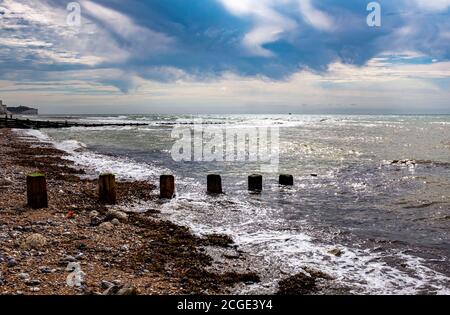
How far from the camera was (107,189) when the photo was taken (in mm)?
13141

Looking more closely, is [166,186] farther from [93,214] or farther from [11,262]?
[11,262]

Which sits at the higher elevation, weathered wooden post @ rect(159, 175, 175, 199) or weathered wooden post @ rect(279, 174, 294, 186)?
weathered wooden post @ rect(159, 175, 175, 199)

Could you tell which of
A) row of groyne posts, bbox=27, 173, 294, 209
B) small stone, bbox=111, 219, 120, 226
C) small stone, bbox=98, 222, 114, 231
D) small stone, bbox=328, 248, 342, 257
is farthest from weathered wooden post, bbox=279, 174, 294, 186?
small stone, bbox=98, 222, 114, 231

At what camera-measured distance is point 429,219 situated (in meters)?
12.9

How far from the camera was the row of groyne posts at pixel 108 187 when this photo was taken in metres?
11.1

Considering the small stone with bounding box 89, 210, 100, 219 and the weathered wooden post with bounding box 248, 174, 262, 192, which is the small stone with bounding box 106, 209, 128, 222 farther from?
the weathered wooden post with bounding box 248, 174, 262, 192

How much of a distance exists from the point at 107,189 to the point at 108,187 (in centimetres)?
8

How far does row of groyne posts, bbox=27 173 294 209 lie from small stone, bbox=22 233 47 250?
314cm

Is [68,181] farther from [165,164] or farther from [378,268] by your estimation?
Answer: [378,268]

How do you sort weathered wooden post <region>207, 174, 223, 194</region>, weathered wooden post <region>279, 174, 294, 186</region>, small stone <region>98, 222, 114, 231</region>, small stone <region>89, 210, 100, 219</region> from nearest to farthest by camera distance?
small stone <region>98, 222, 114, 231</region>, small stone <region>89, 210, 100, 219</region>, weathered wooden post <region>207, 174, 223, 194</region>, weathered wooden post <region>279, 174, 294, 186</region>

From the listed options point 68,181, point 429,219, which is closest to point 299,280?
point 429,219

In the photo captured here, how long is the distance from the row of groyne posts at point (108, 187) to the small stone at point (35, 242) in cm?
314

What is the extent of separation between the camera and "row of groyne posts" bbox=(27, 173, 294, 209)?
1111 cm

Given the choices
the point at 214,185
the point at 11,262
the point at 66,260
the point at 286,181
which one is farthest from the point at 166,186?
the point at 11,262
